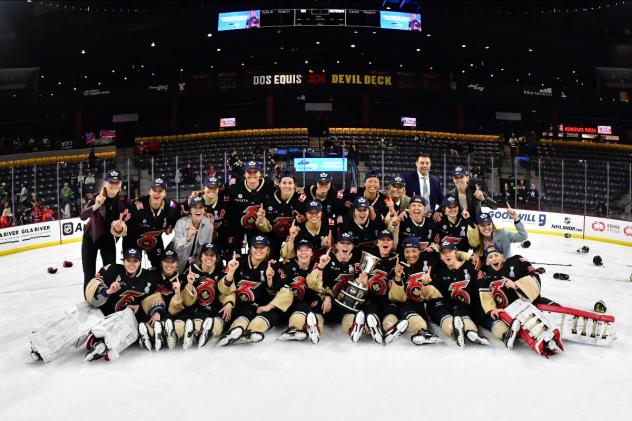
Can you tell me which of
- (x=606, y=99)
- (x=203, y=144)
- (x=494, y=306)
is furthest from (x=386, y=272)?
(x=606, y=99)

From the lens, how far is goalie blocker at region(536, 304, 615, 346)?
527 cm

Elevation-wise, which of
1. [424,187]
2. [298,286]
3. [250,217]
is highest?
[424,187]

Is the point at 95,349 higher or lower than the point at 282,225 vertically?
lower

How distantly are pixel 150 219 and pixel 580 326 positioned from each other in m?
4.91

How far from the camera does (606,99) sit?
28.2 meters

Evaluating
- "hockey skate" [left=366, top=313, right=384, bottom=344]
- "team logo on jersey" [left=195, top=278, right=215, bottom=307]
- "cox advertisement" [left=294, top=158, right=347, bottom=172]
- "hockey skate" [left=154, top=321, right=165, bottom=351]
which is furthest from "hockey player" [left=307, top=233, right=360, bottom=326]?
"cox advertisement" [left=294, top=158, right=347, bottom=172]

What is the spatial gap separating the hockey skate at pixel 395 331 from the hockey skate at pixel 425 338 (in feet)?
→ 0.56

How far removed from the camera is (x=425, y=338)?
512 centimetres

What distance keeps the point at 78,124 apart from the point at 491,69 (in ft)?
72.3

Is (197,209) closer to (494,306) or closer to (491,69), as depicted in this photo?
(494,306)

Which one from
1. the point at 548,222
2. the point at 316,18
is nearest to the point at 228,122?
the point at 316,18

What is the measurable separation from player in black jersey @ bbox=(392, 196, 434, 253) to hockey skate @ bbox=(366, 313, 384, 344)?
4.07ft

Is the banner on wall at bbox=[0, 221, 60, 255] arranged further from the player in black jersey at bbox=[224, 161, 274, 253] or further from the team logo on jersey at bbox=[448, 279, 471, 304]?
the team logo on jersey at bbox=[448, 279, 471, 304]

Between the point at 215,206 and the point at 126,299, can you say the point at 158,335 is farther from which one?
the point at 215,206
